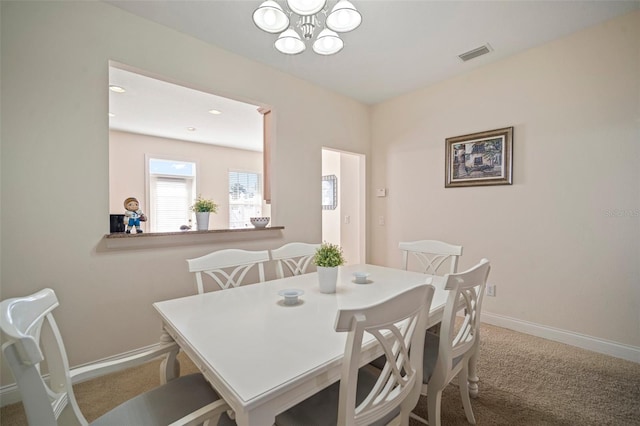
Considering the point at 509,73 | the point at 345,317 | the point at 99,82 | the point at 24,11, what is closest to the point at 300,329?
the point at 345,317

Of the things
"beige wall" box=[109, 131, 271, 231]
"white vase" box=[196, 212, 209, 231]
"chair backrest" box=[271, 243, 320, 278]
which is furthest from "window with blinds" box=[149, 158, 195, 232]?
"chair backrest" box=[271, 243, 320, 278]

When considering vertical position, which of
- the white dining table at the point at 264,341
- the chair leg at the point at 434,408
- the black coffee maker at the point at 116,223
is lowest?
the chair leg at the point at 434,408

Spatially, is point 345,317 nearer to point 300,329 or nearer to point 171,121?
point 300,329

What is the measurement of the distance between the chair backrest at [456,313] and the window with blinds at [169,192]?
213 inches

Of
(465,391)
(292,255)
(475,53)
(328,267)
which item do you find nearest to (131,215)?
(292,255)

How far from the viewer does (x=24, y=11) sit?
5.88 feet

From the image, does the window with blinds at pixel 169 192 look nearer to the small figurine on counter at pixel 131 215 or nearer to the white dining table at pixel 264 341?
the small figurine on counter at pixel 131 215

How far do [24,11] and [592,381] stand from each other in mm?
4488

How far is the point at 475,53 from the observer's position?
2738 millimetres

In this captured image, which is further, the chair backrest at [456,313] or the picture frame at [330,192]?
the picture frame at [330,192]

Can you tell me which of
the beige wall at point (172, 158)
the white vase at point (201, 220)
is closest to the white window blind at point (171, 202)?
the beige wall at point (172, 158)

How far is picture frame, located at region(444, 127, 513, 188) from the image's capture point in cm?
285

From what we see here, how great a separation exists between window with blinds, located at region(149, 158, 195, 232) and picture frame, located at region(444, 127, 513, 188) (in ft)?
16.4

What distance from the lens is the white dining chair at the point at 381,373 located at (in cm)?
85
